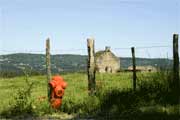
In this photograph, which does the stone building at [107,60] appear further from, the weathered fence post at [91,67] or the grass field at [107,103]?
the grass field at [107,103]

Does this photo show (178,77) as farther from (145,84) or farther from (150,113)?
(150,113)

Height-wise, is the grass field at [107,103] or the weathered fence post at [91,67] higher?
the weathered fence post at [91,67]

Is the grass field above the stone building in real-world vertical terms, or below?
below

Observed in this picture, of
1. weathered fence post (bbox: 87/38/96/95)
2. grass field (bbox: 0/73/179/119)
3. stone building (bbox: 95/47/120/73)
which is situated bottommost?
grass field (bbox: 0/73/179/119)

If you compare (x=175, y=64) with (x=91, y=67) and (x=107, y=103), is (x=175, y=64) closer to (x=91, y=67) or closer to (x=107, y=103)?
(x=107, y=103)

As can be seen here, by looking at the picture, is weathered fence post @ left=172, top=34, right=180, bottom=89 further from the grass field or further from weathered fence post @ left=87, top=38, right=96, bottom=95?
weathered fence post @ left=87, top=38, right=96, bottom=95

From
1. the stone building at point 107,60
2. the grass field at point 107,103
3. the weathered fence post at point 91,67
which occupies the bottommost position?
the grass field at point 107,103

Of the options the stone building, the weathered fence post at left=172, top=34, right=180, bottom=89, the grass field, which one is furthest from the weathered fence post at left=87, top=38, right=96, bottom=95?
the stone building

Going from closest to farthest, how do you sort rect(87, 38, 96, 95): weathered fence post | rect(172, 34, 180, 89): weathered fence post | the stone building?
rect(172, 34, 180, 89): weathered fence post < rect(87, 38, 96, 95): weathered fence post < the stone building

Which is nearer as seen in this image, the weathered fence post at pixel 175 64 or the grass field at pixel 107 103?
the grass field at pixel 107 103

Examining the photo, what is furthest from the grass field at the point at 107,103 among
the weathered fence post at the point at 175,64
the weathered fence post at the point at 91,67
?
the weathered fence post at the point at 91,67

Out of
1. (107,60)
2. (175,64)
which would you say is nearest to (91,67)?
(175,64)

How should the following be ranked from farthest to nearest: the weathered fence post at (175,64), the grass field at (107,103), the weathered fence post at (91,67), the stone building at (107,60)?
the stone building at (107,60) → the weathered fence post at (91,67) → the weathered fence post at (175,64) → the grass field at (107,103)

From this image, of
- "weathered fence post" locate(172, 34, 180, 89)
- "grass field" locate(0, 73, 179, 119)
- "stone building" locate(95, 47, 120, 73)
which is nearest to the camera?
"grass field" locate(0, 73, 179, 119)
